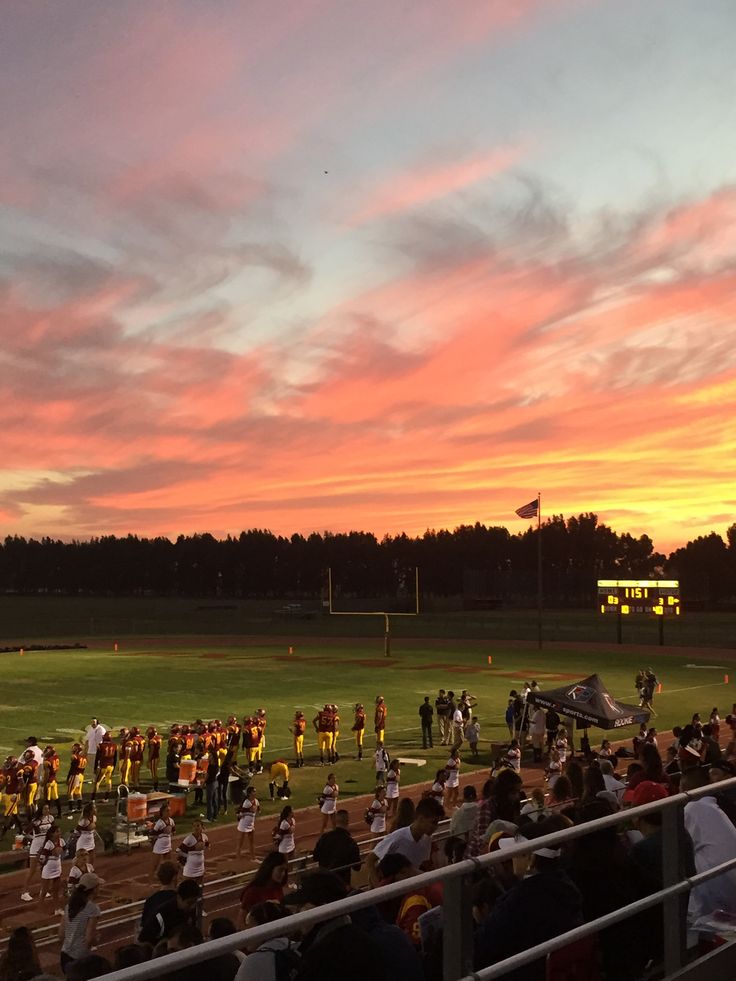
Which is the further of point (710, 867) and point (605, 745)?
point (605, 745)

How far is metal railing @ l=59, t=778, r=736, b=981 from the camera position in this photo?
8.18ft

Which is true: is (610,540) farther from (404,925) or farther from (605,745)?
(404,925)

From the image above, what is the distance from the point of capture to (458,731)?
28.2 metres

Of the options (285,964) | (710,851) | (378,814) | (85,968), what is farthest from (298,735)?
(285,964)

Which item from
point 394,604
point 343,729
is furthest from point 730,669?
point 394,604

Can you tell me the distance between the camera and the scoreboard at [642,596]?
175 ft

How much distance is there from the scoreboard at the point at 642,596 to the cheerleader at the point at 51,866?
140 ft

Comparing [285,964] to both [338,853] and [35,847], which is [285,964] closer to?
[338,853]

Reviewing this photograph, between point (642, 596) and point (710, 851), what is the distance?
5042 cm

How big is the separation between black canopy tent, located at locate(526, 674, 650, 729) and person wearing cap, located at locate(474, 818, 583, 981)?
1909cm

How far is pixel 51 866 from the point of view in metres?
14.9

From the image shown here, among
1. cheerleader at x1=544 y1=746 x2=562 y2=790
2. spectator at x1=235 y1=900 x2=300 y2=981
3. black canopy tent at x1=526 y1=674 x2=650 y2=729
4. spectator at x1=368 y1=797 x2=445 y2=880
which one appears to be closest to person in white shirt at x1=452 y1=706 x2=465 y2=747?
black canopy tent at x1=526 y1=674 x2=650 y2=729

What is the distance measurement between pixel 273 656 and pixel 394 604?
5332 centimetres

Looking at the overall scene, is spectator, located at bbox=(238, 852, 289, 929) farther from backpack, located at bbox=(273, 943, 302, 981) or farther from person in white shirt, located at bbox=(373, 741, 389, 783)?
person in white shirt, located at bbox=(373, 741, 389, 783)
